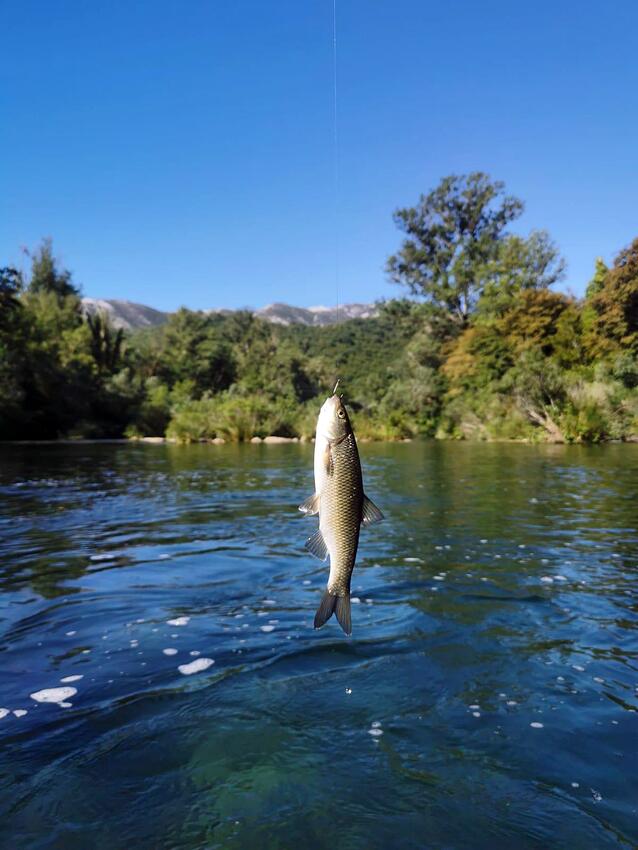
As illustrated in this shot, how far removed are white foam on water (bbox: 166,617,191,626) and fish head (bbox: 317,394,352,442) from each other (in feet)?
10.5

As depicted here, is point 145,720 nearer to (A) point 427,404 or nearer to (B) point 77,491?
(B) point 77,491

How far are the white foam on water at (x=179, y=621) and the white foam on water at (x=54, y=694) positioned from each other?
1340mm

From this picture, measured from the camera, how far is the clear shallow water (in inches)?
104

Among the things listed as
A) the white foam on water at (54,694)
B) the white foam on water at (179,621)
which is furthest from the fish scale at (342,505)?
the white foam on water at (179,621)

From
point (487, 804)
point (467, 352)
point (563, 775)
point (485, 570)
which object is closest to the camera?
point (487, 804)

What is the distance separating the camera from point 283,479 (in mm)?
16859

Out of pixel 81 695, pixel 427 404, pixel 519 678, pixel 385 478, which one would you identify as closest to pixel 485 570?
pixel 519 678

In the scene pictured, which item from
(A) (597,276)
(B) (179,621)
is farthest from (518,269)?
(B) (179,621)

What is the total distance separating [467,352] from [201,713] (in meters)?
43.5

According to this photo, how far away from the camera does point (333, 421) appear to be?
263cm

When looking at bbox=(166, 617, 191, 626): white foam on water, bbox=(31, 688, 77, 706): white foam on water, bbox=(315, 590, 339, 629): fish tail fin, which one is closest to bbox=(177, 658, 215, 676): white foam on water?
bbox=(31, 688, 77, 706): white foam on water

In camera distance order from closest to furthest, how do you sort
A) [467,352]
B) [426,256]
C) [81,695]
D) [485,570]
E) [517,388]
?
[81,695] < [485,570] < [517,388] < [467,352] < [426,256]

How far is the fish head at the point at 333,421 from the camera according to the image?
2.63 metres

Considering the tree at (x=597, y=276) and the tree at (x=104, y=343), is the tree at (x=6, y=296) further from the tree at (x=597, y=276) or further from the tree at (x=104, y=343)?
the tree at (x=597, y=276)
